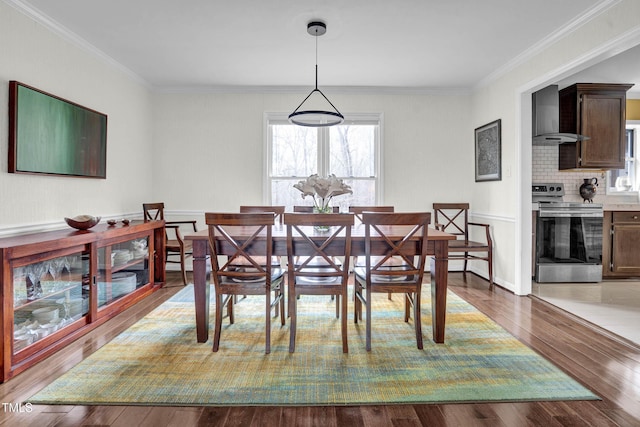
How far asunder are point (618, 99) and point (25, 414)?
21.0ft

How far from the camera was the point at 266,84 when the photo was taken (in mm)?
4988

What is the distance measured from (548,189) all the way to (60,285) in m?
5.37

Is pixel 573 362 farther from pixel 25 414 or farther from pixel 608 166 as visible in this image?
pixel 608 166

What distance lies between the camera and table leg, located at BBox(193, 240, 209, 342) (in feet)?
8.68

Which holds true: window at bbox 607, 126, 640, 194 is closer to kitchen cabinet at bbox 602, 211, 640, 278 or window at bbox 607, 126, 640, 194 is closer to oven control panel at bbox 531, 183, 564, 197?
A: kitchen cabinet at bbox 602, 211, 640, 278

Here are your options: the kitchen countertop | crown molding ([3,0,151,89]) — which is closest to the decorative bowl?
crown molding ([3,0,151,89])

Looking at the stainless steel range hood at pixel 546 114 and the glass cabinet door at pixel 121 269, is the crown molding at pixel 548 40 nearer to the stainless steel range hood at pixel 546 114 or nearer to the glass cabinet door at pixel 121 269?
the stainless steel range hood at pixel 546 114

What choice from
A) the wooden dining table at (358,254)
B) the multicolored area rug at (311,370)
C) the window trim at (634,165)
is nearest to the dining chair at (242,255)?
the wooden dining table at (358,254)

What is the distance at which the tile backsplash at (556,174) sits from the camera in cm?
498

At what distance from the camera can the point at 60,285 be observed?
2.66 m

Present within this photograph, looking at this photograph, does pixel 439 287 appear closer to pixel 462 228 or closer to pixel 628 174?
pixel 462 228

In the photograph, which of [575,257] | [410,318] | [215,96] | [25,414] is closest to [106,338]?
[25,414]

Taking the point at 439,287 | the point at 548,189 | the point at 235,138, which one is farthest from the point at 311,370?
the point at 548,189

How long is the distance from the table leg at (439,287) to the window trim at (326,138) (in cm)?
266
